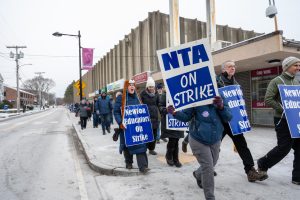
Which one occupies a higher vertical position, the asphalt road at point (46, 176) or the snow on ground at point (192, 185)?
the snow on ground at point (192, 185)

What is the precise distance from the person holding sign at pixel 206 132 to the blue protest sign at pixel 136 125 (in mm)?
2003

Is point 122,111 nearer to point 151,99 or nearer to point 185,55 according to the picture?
point 151,99

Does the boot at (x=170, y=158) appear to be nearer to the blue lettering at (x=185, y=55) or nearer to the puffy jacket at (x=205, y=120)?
the puffy jacket at (x=205, y=120)

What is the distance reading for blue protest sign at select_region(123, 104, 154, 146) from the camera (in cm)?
547

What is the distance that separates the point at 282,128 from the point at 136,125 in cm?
259

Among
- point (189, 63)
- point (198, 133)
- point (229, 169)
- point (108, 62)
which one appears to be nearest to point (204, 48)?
point (189, 63)

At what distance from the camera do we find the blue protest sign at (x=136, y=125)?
5.47 meters

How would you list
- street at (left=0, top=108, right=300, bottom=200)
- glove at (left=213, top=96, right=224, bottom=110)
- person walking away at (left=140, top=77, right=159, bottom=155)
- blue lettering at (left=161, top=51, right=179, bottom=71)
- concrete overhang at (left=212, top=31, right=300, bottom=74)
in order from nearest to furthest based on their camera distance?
1. glove at (left=213, top=96, right=224, bottom=110)
2. blue lettering at (left=161, top=51, right=179, bottom=71)
3. street at (left=0, top=108, right=300, bottom=200)
4. person walking away at (left=140, top=77, right=159, bottom=155)
5. concrete overhang at (left=212, top=31, right=300, bottom=74)

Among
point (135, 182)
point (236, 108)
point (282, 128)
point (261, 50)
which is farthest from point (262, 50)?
point (135, 182)

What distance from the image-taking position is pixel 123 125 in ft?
17.8

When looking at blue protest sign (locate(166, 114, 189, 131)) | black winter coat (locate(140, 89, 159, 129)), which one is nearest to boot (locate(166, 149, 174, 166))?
blue protest sign (locate(166, 114, 189, 131))

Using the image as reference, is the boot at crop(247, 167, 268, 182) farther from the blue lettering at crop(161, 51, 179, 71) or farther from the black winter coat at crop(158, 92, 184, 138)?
the blue lettering at crop(161, 51, 179, 71)

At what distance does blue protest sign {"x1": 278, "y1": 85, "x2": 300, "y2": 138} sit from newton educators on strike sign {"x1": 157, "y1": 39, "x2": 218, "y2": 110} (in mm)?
1549

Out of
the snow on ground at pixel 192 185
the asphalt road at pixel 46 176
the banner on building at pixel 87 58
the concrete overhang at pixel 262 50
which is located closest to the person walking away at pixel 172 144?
the snow on ground at pixel 192 185
